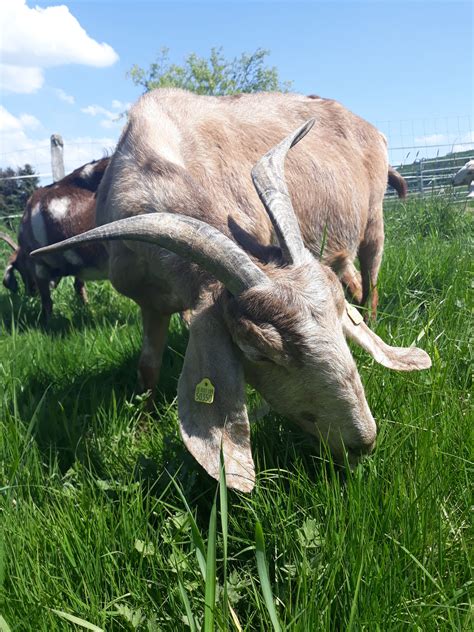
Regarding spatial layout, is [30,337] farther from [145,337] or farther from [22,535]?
[22,535]

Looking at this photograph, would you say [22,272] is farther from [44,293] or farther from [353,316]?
[353,316]

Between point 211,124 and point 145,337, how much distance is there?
1.43 m

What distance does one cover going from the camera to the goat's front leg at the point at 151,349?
11.5 ft

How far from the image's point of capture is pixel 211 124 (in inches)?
138

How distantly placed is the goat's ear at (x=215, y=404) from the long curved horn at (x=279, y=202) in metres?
0.45

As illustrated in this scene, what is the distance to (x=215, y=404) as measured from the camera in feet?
7.59

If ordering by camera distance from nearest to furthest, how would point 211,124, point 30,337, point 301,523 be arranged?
point 301,523
point 211,124
point 30,337

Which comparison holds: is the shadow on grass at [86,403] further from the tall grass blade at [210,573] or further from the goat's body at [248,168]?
the tall grass blade at [210,573]

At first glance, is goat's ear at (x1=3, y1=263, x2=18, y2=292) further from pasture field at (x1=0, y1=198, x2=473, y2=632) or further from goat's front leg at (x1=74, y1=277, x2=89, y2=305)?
pasture field at (x1=0, y1=198, x2=473, y2=632)

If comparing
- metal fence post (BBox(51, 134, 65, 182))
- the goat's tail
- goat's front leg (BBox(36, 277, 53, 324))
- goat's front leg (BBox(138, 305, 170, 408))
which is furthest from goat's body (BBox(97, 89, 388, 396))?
metal fence post (BBox(51, 134, 65, 182))

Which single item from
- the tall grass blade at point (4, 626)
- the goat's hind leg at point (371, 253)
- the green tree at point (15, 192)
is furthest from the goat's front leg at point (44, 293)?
the green tree at point (15, 192)

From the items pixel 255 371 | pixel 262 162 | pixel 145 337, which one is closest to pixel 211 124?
pixel 262 162

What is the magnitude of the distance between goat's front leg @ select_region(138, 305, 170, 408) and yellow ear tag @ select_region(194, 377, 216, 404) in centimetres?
122

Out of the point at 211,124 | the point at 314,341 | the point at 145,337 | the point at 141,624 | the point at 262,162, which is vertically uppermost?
the point at 211,124
